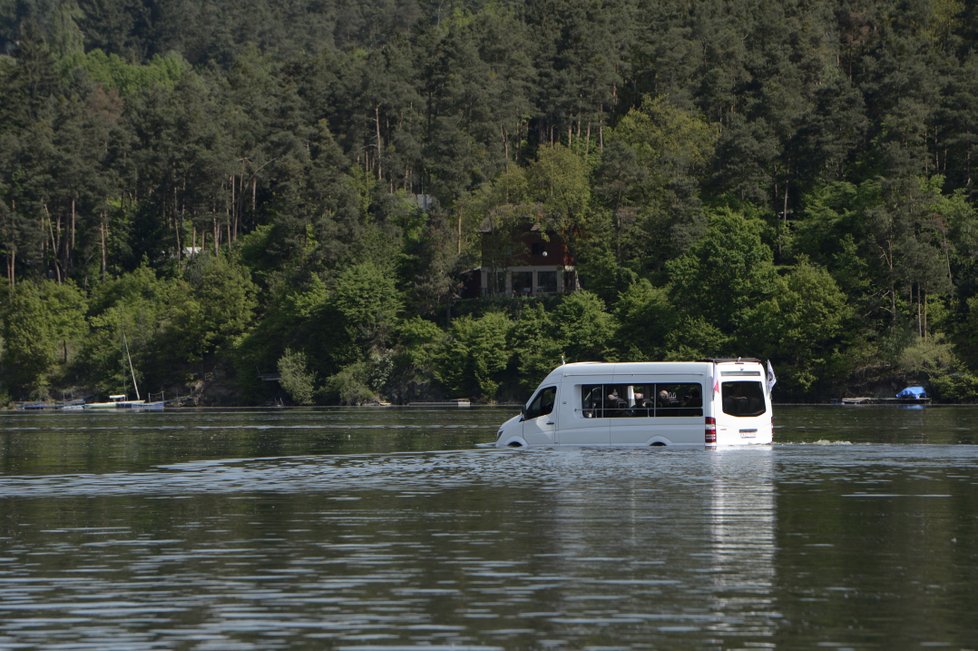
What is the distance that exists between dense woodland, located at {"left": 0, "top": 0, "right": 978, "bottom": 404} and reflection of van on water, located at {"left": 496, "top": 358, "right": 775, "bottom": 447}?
70884 millimetres

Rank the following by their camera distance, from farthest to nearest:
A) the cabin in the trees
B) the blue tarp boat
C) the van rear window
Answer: the cabin in the trees < the blue tarp boat < the van rear window

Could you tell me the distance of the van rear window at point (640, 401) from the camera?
4875 centimetres

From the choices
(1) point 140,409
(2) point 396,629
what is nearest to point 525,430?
(2) point 396,629

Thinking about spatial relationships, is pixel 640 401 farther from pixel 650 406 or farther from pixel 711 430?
pixel 711 430

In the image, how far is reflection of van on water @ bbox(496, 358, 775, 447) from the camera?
48.4 m

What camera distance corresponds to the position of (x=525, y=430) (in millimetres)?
50062

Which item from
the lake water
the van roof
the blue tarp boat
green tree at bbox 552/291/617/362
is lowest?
the lake water

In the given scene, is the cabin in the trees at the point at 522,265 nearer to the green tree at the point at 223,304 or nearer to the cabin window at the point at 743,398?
the green tree at the point at 223,304

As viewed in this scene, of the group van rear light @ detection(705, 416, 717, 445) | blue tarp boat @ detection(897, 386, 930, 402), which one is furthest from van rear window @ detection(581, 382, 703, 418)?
blue tarp boat @ detection(897, 386, 930, 402)

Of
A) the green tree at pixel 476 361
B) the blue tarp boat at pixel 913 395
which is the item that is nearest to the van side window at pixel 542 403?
the blue tarp boat at pixel 913 395

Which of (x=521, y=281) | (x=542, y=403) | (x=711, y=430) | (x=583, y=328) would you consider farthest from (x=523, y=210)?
(x=711, y=430)

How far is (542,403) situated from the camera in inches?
1981

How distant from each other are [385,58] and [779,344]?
80.0 m

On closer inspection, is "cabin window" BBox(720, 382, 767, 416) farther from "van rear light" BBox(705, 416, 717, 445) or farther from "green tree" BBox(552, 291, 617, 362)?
"green tree" BBox(552, 291, 617, 362)
